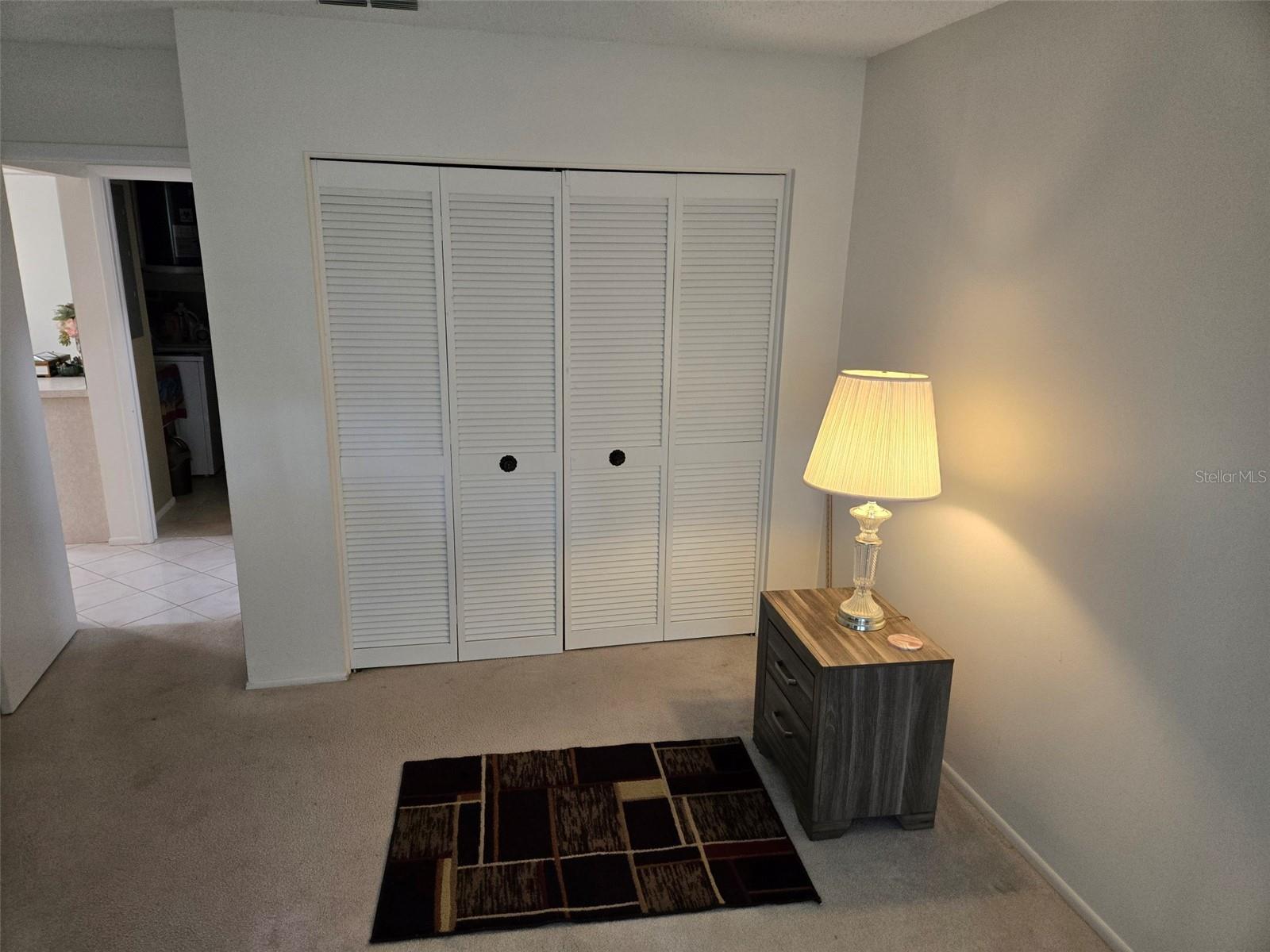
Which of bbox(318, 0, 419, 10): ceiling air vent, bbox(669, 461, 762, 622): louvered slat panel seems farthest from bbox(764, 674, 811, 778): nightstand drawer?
bbox(318, 0, 419, 10): ceiling air vent

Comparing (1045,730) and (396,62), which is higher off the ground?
(396,62)

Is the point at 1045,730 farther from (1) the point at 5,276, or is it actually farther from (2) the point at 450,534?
(1) the point at 5,276

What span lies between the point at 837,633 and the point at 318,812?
167 centimetres

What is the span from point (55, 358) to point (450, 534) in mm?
2974

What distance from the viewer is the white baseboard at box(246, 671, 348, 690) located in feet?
10.1

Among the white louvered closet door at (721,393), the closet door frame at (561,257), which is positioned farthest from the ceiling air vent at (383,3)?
the white louvered closet door at (721,393)

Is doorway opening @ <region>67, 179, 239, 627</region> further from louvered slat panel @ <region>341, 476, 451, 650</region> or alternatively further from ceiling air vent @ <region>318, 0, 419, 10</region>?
ceiling air vent @ <region>318, 0, 419, 10</region>

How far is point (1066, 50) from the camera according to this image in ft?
6.59

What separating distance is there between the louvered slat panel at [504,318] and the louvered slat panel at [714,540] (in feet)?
2.15

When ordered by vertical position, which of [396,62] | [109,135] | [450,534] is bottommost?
[450,534]

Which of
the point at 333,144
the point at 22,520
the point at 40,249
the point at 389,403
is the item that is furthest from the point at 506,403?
the point at 40,249

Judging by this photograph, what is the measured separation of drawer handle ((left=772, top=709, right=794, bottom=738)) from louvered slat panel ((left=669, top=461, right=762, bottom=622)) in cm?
94

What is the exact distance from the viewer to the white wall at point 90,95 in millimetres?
2918

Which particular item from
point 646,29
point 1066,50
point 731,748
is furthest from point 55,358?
point 1066,50
